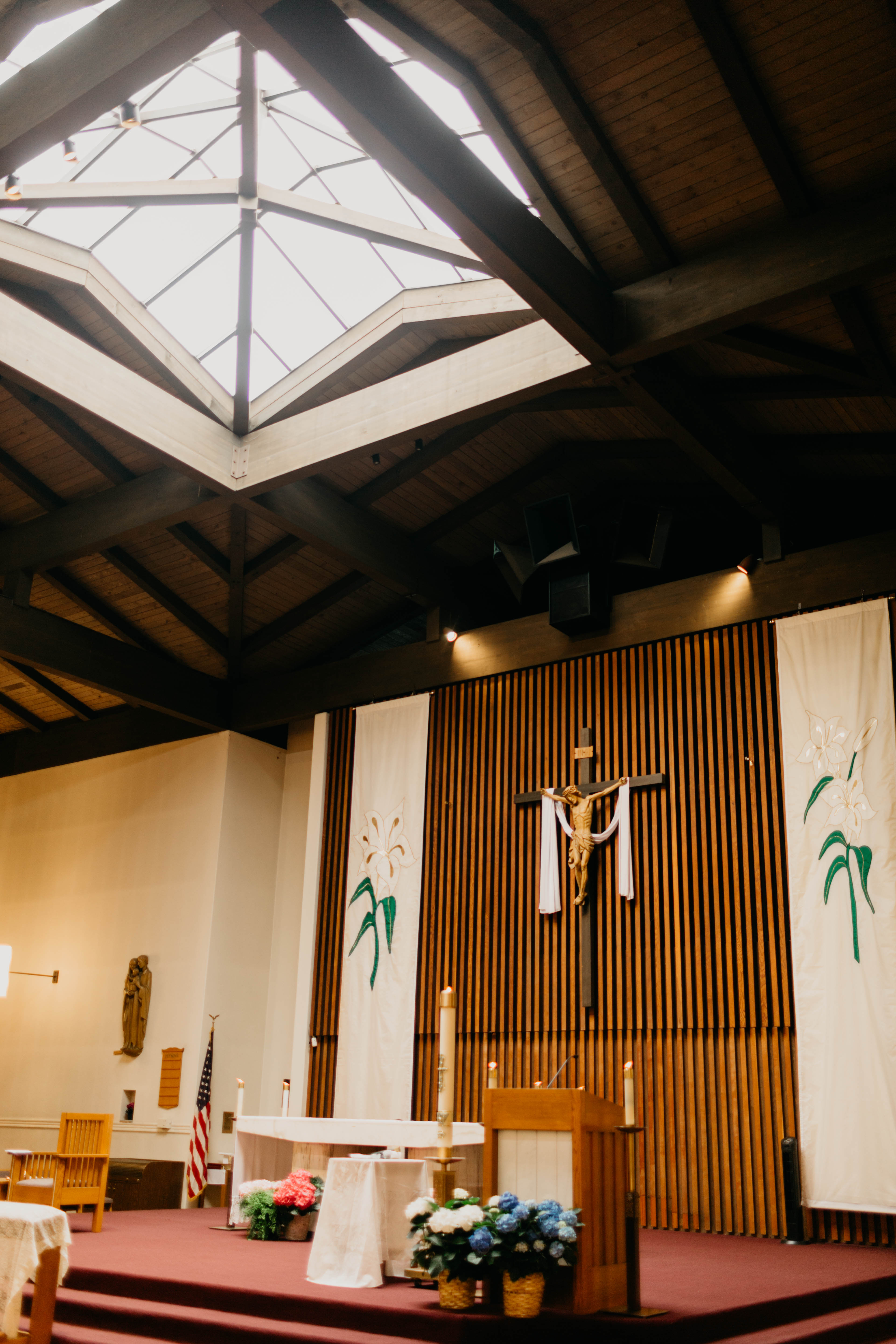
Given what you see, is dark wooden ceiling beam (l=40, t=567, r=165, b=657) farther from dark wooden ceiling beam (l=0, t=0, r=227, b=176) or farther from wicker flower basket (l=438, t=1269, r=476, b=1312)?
wicker flower basket (l=438, t=1269, r=476, b=1312)

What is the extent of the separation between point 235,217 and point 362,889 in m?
5.48

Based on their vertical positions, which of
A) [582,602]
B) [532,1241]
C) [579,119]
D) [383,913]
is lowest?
[532,1241]

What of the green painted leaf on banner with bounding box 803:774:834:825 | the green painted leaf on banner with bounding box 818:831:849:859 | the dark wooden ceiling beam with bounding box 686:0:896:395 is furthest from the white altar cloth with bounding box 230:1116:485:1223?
the dark wooden ceiling beam with bounding box 686:0:896:395

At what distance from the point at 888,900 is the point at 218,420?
5.75 meters

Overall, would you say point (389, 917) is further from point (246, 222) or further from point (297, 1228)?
point (246, 222)

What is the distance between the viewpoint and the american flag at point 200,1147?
9430 mm

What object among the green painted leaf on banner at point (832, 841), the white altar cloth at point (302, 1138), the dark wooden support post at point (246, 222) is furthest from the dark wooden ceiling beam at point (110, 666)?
the green painted leaf on banner at point (832, 841)

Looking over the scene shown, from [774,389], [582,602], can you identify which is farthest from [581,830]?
[774,389]

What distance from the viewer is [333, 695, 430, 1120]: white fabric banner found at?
368 inches

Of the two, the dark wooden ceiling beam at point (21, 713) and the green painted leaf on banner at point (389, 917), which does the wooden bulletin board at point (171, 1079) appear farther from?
the dark wooden ceiling beam at point (21, 713)

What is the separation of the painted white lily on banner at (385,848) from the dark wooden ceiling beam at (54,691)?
13.6 feet

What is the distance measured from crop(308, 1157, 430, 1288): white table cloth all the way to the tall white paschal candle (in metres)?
0.87

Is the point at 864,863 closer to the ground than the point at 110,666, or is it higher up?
closer to the ground

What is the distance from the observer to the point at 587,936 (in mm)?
8555
